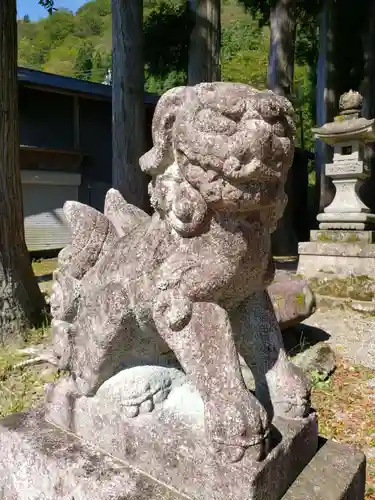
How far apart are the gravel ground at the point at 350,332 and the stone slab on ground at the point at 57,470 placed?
10.0 feet

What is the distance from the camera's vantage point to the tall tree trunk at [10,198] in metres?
4.06

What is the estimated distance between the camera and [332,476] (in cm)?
135

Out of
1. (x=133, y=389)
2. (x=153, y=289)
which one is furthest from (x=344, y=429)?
(x=153, y=289)

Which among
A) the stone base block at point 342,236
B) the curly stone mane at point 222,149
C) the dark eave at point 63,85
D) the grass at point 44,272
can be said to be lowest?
the grass at point 44,272

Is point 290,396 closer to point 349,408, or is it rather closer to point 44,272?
point 349,408

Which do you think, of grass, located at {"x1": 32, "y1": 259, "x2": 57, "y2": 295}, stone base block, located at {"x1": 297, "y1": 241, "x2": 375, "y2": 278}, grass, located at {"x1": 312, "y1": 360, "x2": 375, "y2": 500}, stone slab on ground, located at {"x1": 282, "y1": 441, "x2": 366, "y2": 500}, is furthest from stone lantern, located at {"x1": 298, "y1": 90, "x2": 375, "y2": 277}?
stone slab on ground, located at {"x1": 282, "y1": 441, "x2": 366, "y2": 500}

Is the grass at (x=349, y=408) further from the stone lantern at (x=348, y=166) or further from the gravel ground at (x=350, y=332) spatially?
the stone lantern at (x=348, y=166)

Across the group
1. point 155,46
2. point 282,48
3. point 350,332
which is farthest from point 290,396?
point 155,46

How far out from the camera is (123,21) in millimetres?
6750

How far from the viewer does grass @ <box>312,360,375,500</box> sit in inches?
106

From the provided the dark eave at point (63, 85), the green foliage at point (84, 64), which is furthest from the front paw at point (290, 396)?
the green foliage at point (84, 64)

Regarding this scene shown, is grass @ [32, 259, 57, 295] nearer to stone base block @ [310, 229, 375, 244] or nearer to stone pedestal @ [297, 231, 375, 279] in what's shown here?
stone pedestal @ [297, 231, 375, 279]

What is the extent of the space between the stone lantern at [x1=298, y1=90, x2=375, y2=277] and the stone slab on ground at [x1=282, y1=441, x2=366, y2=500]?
465 cm

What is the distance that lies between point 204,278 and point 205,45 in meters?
6.54
